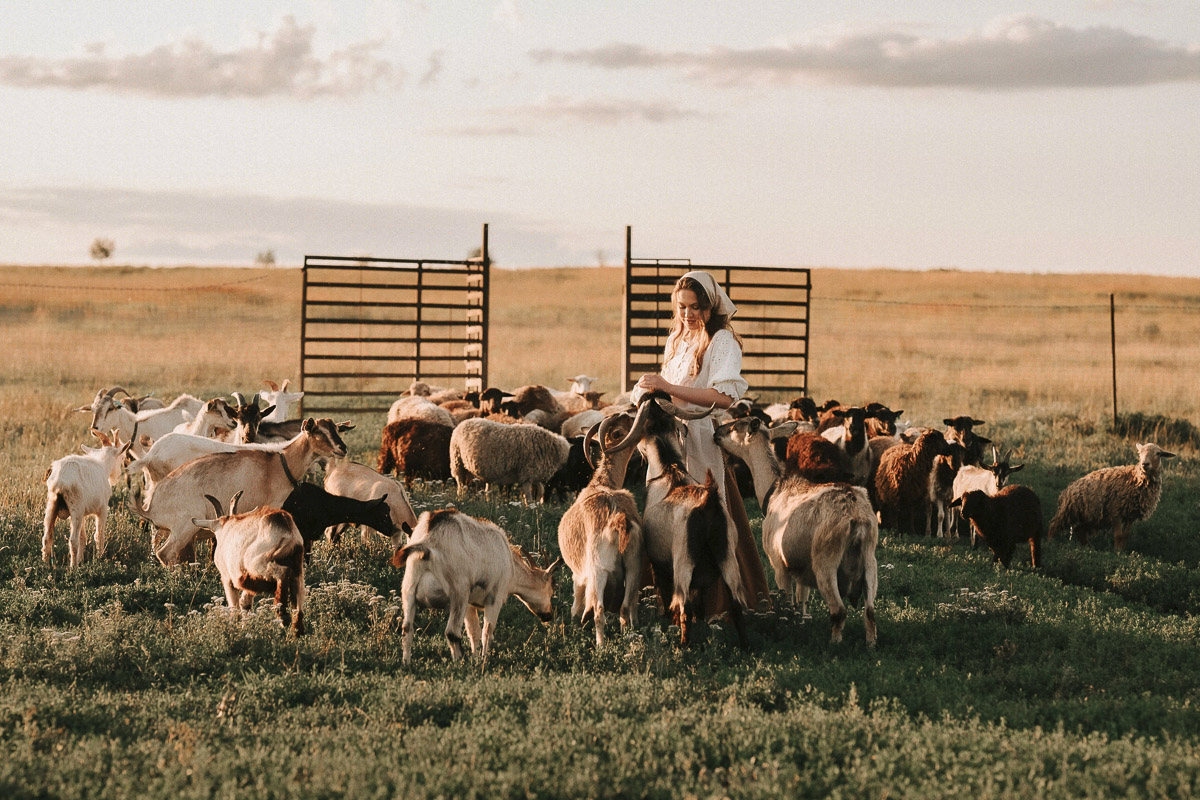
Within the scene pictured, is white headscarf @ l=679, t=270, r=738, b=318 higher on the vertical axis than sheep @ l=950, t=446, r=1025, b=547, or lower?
higher

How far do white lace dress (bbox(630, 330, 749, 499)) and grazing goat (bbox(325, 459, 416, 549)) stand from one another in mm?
2884

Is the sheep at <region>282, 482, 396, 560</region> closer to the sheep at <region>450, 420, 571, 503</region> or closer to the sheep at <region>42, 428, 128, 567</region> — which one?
the sheep at <region>42, 428, 128, 567</region>

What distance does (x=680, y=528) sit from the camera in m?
6.98

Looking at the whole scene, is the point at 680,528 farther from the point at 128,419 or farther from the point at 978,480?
the point at 128,419

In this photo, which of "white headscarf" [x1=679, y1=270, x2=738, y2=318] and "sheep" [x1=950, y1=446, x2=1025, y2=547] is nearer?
Result: "white headscarf" [x1=679, y1=270, x2=738, y2=318]

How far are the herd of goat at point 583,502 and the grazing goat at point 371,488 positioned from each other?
20 mm

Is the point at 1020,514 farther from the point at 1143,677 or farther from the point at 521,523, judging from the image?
the point at 521,523

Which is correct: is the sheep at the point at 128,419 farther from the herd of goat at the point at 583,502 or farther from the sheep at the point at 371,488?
the sheep at the point at 371,488

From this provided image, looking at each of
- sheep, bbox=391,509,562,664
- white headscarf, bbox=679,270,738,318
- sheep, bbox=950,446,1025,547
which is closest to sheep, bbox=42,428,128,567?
sheep, bbox=391,509,562,664

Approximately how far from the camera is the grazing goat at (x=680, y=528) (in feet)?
22.7

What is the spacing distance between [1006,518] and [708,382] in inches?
176

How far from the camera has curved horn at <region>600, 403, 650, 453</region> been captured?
759cm

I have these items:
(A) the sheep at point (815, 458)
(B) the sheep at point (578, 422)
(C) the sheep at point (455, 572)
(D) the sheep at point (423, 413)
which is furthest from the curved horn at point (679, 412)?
(B) the sheep at point (578, 422)

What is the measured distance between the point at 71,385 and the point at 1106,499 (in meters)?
24.8
